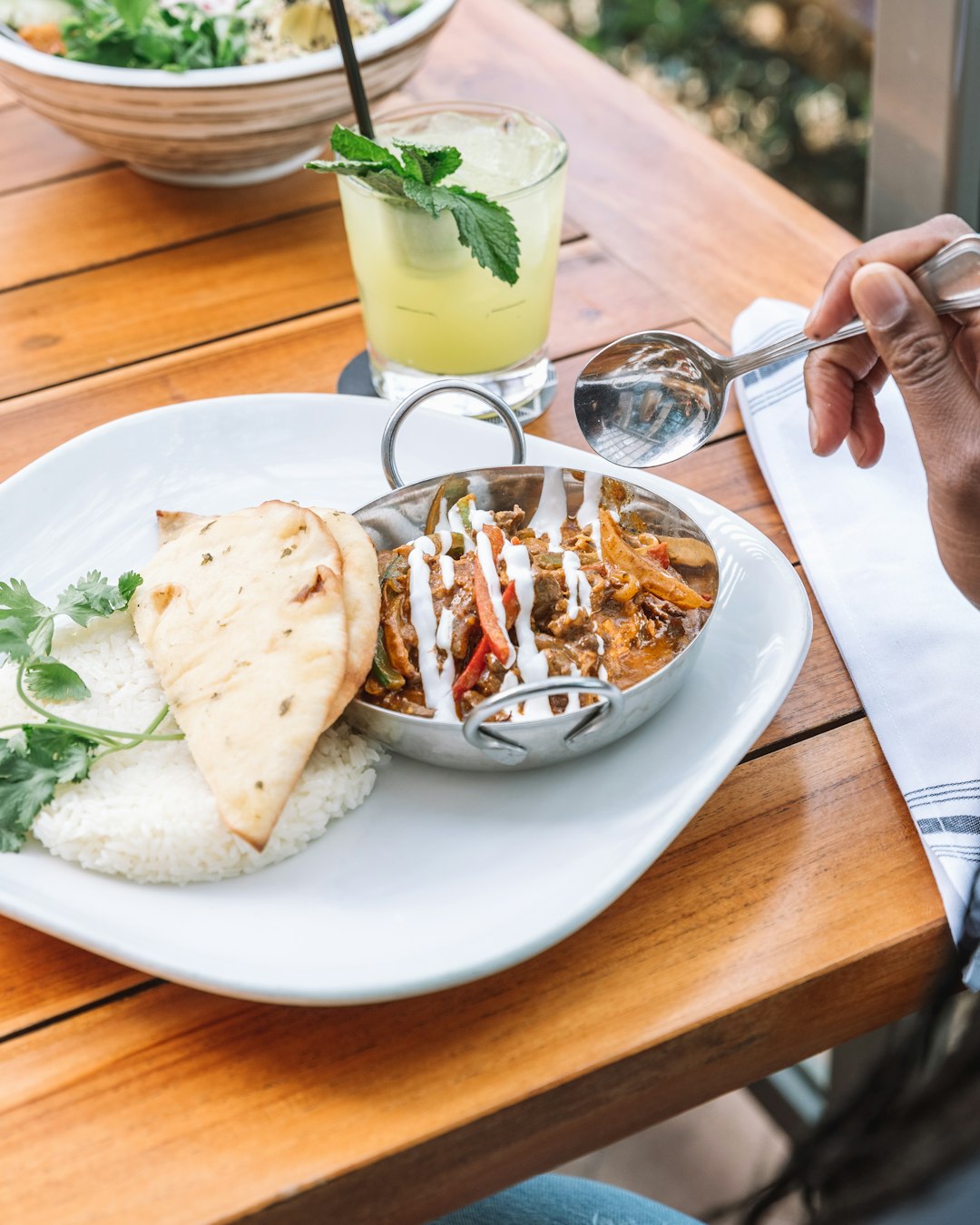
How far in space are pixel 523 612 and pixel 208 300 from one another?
2.98 ft

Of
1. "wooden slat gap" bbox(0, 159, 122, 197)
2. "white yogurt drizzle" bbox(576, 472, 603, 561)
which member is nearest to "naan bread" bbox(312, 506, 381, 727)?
"white yogurt drizzle" bbox(576, 472, 603, 561)

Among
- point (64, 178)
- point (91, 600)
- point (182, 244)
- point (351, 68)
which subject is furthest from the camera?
point (64, 178)

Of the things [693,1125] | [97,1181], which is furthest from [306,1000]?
[693,1125]

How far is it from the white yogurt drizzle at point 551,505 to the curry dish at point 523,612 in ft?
0.15

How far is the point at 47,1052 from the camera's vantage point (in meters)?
0.91

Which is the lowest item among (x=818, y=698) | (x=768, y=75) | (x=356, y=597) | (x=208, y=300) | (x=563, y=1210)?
(x=768, y=75)

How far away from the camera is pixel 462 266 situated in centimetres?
139

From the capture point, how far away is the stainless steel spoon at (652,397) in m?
1.32

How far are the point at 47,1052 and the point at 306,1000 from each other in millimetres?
210

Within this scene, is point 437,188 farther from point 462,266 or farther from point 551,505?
point 551,505

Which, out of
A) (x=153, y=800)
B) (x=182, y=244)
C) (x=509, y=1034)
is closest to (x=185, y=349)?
(x=182, y=244)

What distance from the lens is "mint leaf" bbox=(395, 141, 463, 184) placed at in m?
1.30

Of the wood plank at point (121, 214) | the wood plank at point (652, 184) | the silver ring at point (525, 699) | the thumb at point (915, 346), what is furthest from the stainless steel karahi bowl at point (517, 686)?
the wood plank at point (121, 214)

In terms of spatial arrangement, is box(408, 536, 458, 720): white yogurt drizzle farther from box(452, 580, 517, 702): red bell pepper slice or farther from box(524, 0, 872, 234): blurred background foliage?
box(524, 0, 872, 234): blurred background foliage
